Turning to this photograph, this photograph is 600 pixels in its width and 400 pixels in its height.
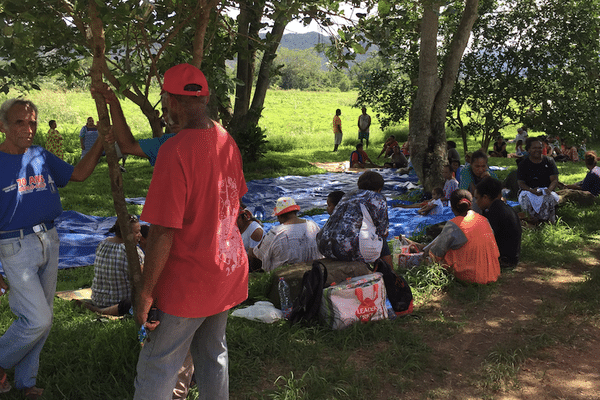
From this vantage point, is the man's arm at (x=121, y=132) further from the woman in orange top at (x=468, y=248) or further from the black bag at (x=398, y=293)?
the woman in orange top at (x=468, y=248)

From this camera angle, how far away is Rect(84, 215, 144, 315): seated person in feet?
14.8

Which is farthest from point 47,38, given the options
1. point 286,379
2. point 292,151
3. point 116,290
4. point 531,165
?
point 292,151

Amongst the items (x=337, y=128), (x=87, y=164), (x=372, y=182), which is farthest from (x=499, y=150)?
(x=87, y=164)

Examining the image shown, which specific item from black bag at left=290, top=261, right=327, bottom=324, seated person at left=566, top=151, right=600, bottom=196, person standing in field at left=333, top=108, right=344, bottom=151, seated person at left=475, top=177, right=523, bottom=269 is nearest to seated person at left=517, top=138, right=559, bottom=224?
seated person at left=566, top=151, right=600, bottom=196

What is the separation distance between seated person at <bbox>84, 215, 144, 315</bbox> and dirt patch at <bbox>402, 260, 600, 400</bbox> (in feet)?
8.36

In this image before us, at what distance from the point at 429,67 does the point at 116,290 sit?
6870 millimetres

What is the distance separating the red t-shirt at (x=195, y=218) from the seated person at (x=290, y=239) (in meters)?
2.85

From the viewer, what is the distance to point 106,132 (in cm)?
268

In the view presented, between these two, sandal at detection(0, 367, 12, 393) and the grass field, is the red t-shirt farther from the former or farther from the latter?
sandal at detection(0, 367, 12, 393)

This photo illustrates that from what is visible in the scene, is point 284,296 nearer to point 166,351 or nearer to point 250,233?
point 250,233

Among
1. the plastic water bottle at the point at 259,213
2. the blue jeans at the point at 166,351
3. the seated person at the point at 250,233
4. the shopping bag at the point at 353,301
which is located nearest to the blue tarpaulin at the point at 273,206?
the plastic water bottle at the point at 259,213

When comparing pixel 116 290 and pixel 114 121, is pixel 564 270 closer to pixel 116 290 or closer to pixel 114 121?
pixel 116 290

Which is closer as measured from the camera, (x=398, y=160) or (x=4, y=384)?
(x=4, y=384)

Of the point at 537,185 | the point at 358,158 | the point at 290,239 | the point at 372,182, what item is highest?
the point at 372,182
